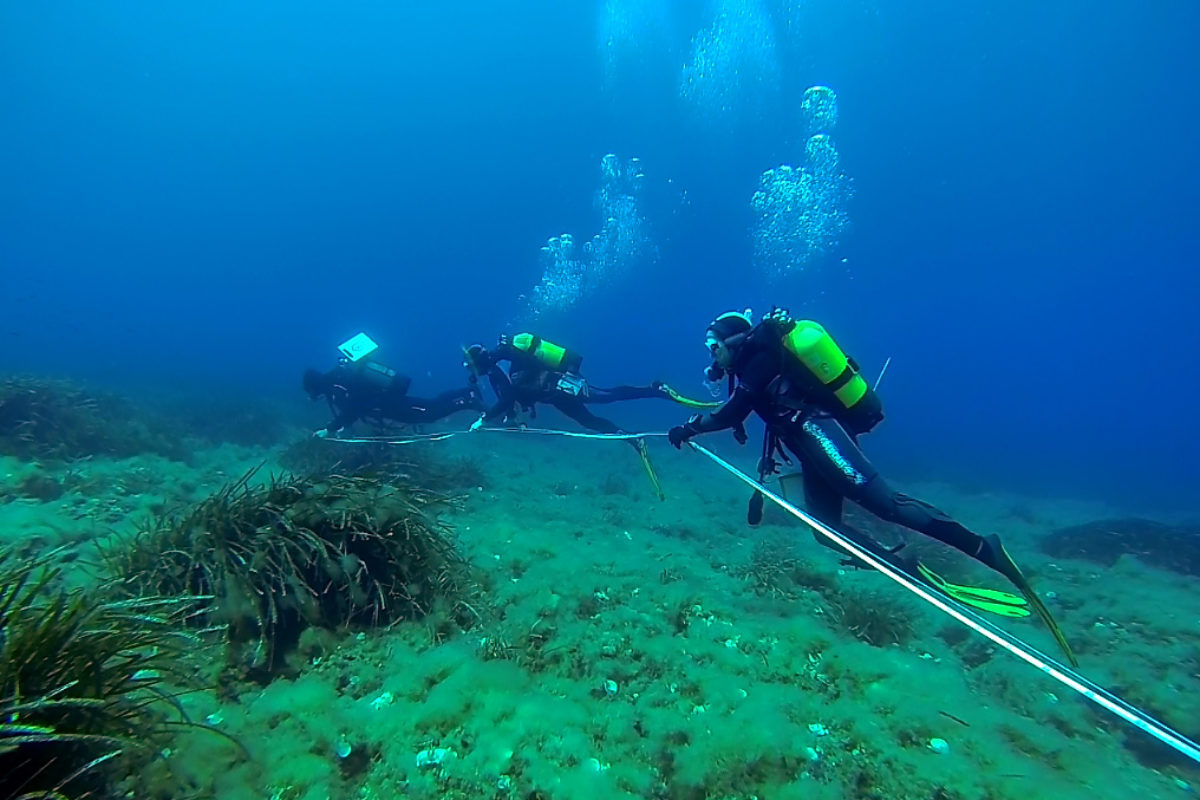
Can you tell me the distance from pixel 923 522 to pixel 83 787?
660 cm

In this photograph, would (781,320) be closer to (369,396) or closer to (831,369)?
(831,369)

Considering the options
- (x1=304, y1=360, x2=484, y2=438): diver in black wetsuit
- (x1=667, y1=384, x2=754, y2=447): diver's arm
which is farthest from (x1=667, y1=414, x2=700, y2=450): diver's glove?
(x1=304, y1=360, x2=484, y2=438): diver in black wetsuit

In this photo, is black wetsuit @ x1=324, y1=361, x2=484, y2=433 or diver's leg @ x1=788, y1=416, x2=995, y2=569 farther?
black wetsuit @ x1=324, y1=361, x2=484, y2=433

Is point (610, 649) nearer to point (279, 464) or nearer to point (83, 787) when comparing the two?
point (83, 787)

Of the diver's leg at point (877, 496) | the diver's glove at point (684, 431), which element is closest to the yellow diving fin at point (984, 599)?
the diver's leg at point (877, 496)

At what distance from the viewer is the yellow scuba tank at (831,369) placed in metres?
5.96

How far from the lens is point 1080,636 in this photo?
670 cm

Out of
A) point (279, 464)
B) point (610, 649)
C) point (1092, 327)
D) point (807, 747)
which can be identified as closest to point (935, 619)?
point (807, 747)

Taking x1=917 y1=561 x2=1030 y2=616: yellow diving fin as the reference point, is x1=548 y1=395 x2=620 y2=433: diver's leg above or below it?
above

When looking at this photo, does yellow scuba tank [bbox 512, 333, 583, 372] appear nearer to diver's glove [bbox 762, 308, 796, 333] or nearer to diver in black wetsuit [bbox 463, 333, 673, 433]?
diver in black wetsuit [bbox 463, 333, 673, 433]

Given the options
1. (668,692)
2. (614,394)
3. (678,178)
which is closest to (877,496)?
(668,692)

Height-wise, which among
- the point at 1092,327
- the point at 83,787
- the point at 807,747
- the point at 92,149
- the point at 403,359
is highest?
the point at 1092,327

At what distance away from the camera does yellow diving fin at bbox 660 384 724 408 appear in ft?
29.7

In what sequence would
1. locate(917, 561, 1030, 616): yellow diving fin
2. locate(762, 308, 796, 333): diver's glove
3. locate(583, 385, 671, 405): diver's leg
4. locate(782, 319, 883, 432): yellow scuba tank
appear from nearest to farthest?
locate(917, 561, 1030, 616): yellow diving fin
locate(782, 319, 883, 432): yellow scuba tank
locate(762, 308, 796, 333): diver's glove
locate(583, 385, 671, 405): diver's leg
